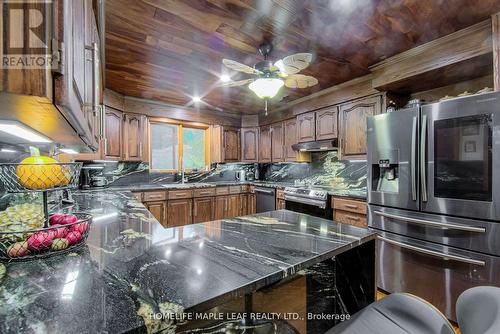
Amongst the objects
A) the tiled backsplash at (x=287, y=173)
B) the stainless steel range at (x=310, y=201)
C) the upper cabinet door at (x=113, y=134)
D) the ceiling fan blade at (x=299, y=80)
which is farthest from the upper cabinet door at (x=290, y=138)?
the upper cabinet door at (x=113, y=134)

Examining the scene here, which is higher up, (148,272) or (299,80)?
(299,80)

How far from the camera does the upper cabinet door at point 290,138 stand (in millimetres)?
3993

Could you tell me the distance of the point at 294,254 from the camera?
2.76 feet

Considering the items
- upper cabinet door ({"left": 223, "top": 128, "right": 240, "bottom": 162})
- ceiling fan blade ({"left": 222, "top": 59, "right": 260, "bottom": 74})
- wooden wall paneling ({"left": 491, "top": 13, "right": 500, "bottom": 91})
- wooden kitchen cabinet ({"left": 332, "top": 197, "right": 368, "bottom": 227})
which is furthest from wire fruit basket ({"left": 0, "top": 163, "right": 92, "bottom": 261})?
upper cabinet door ({"left": 223, "top": 128, "right": 240, "bottom": 162})

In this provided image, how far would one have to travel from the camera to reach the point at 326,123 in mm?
3404

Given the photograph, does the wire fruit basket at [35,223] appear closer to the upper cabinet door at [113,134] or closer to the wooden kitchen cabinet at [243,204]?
the upper cabinet door at [113,134]

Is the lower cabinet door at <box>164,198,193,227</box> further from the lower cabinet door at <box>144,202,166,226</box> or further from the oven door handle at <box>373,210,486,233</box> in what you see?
the oven door handle at <box>373,210,486,233</box>

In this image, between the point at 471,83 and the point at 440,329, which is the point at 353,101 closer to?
the point at 471,83

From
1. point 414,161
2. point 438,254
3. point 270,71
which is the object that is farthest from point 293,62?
point 438,254

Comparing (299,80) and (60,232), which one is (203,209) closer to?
(299,80)

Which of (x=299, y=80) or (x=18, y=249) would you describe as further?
(x=299, y=80)

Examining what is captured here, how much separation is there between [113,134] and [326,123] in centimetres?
318

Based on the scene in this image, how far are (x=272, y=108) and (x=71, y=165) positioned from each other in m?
3.81

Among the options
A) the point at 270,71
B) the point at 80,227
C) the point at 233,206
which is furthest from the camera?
the point at 233,206
